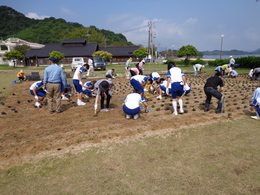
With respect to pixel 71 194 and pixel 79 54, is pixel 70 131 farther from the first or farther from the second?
pixel 79 54

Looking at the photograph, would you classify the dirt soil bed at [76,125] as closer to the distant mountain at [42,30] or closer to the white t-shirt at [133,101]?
the white t-shirt at [133,101]

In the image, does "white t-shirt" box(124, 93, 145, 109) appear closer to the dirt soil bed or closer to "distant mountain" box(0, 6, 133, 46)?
the dirt soil bed

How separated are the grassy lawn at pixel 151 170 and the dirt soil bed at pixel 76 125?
1.48 feet

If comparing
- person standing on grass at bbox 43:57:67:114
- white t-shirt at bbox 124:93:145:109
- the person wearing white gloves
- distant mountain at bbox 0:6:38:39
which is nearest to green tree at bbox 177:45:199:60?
the person wearing white gloves

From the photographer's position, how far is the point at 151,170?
348 cm

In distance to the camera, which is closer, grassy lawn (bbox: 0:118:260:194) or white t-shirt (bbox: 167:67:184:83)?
grassy lawn (bbox: 0:118:260:194)

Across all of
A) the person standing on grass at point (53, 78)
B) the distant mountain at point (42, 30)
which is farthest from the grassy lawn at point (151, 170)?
the distant mountain at point (42, 30)

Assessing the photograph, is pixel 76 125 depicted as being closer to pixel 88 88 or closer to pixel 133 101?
pixel 133 101

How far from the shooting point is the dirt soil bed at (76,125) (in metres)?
4.38

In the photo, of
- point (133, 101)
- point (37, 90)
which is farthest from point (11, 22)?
point (133, 101)

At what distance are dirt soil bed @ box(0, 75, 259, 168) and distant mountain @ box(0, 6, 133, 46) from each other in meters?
67.3

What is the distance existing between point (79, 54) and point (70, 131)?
143 feet

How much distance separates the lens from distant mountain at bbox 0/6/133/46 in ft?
258

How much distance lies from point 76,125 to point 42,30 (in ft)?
310
